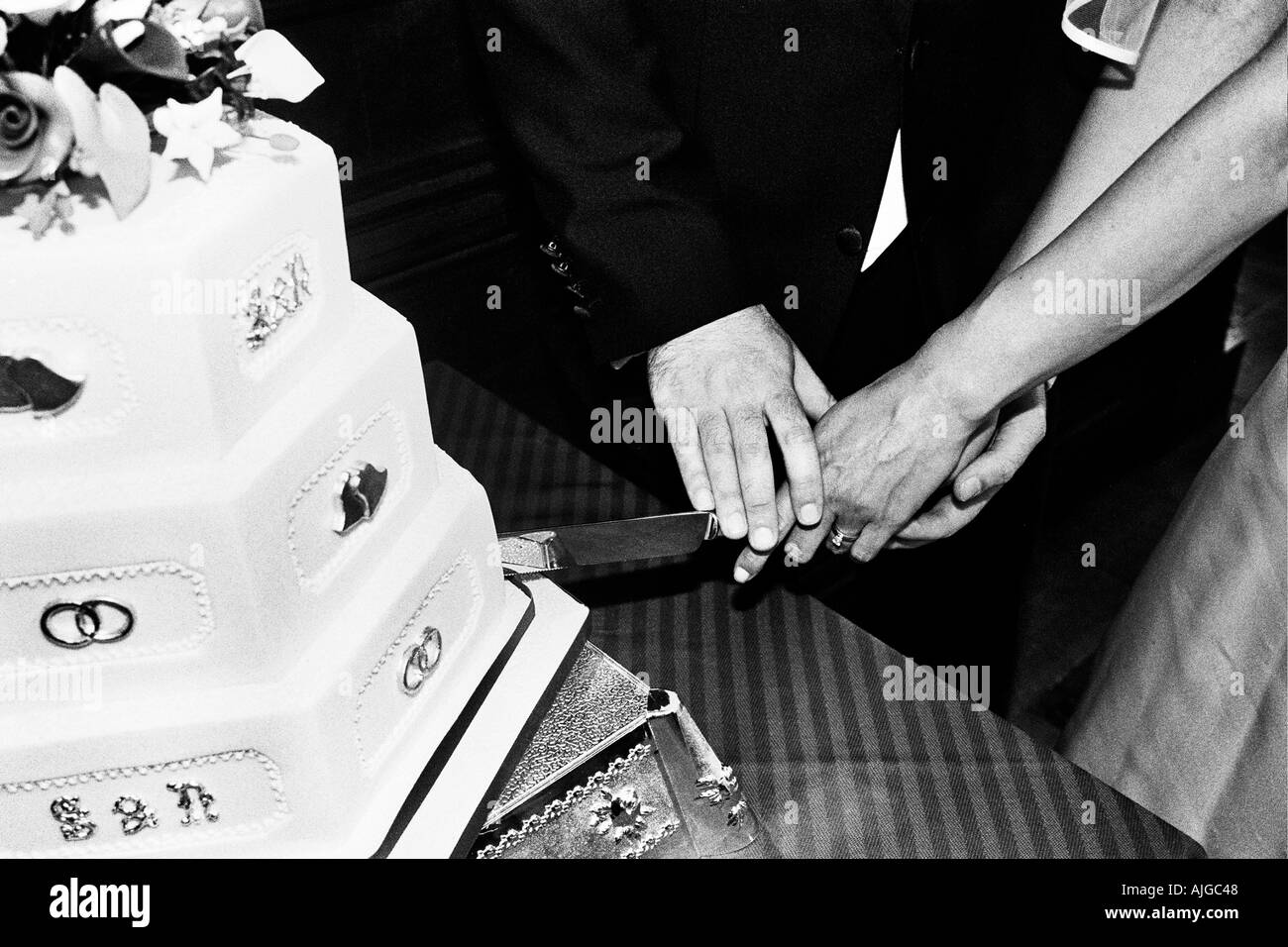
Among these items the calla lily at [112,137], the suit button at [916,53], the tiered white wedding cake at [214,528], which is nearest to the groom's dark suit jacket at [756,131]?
the suit button at [916,53]

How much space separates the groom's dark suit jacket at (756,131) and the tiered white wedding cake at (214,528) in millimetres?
409

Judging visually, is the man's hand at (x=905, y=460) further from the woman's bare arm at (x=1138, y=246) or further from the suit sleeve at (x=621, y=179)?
the suit sleeve at (x=621, y=179)

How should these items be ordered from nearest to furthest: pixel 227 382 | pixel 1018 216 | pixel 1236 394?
pixel 227 382
pixel 1018 216
pixel 1236 394

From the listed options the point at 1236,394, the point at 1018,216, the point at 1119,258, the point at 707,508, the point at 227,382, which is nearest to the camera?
the point at 227,382

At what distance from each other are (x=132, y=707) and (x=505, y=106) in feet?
2.42

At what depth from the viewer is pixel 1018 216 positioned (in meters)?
1.27

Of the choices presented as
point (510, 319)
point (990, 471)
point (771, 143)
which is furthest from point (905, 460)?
point (510, 319)

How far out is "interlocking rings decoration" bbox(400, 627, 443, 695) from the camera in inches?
33.1

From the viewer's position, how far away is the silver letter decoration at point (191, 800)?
77cm

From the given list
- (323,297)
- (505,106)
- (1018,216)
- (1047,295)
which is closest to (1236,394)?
(1018,216)

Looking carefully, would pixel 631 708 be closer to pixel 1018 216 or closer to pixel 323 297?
pixel 323 297

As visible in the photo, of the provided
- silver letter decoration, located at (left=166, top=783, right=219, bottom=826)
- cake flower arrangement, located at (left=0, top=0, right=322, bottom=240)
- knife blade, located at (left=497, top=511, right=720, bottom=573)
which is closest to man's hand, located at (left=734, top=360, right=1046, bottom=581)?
knife blade, located at (left=497, top=511, right=720, bottom=573)

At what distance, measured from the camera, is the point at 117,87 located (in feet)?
2.07

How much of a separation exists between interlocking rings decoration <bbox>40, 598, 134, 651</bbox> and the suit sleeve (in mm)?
619
